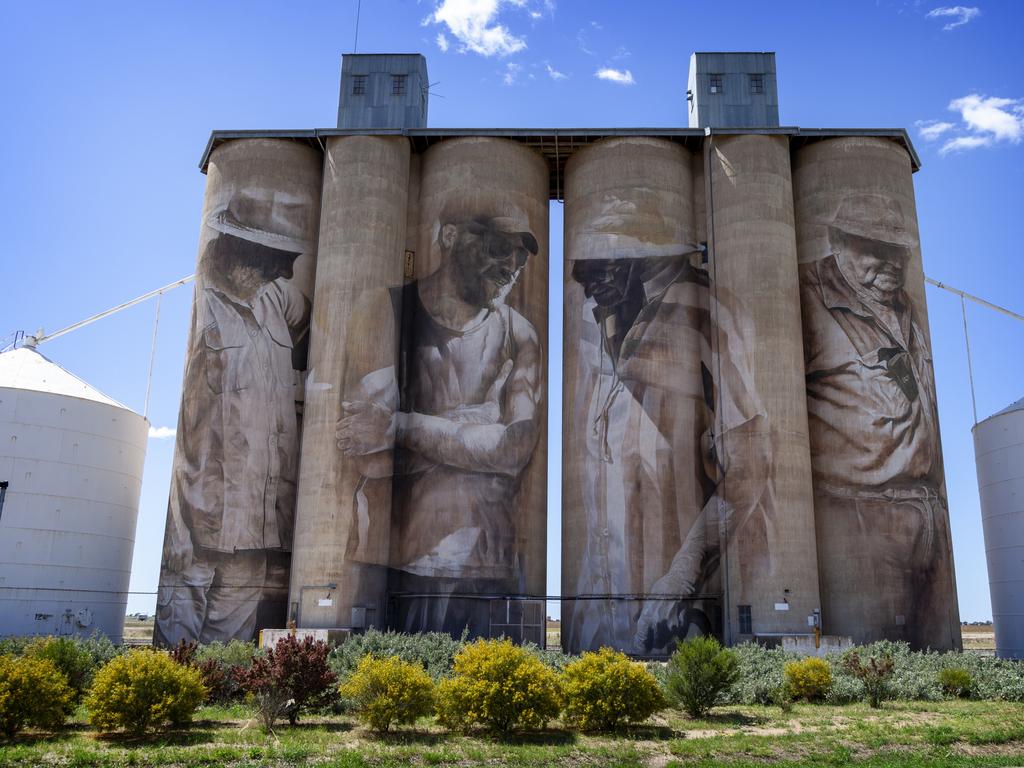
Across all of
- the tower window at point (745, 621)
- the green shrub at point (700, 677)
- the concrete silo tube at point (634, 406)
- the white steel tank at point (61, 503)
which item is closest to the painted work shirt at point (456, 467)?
the concrete silo tube at point (634, 406)

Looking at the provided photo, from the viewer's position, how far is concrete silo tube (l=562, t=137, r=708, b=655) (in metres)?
36.5

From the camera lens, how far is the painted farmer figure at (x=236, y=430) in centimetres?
3738

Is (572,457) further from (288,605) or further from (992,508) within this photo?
(992,508)

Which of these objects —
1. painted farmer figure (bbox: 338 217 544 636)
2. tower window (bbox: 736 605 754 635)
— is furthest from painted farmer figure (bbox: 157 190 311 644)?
tower window (bbox: 736 605 754 635)

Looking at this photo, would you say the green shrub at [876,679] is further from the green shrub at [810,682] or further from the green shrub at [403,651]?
the green shrub at [403,651]

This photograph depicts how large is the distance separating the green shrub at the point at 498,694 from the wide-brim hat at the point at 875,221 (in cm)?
2996

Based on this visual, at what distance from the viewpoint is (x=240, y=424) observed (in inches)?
1521

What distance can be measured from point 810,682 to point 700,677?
14.2ft

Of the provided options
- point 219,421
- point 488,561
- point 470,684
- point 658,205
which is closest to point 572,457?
point 488,561

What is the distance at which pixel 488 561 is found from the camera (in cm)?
3678

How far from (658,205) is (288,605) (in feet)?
77.4

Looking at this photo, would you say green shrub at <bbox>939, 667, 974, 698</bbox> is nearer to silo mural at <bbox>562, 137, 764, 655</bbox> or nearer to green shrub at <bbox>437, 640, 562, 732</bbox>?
green shrub at <bbox>437, 640, 562, 732</bbox>

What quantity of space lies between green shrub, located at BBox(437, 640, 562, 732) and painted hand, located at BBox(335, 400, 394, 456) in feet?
66.9

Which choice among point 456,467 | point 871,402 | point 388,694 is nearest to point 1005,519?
point 871,402
